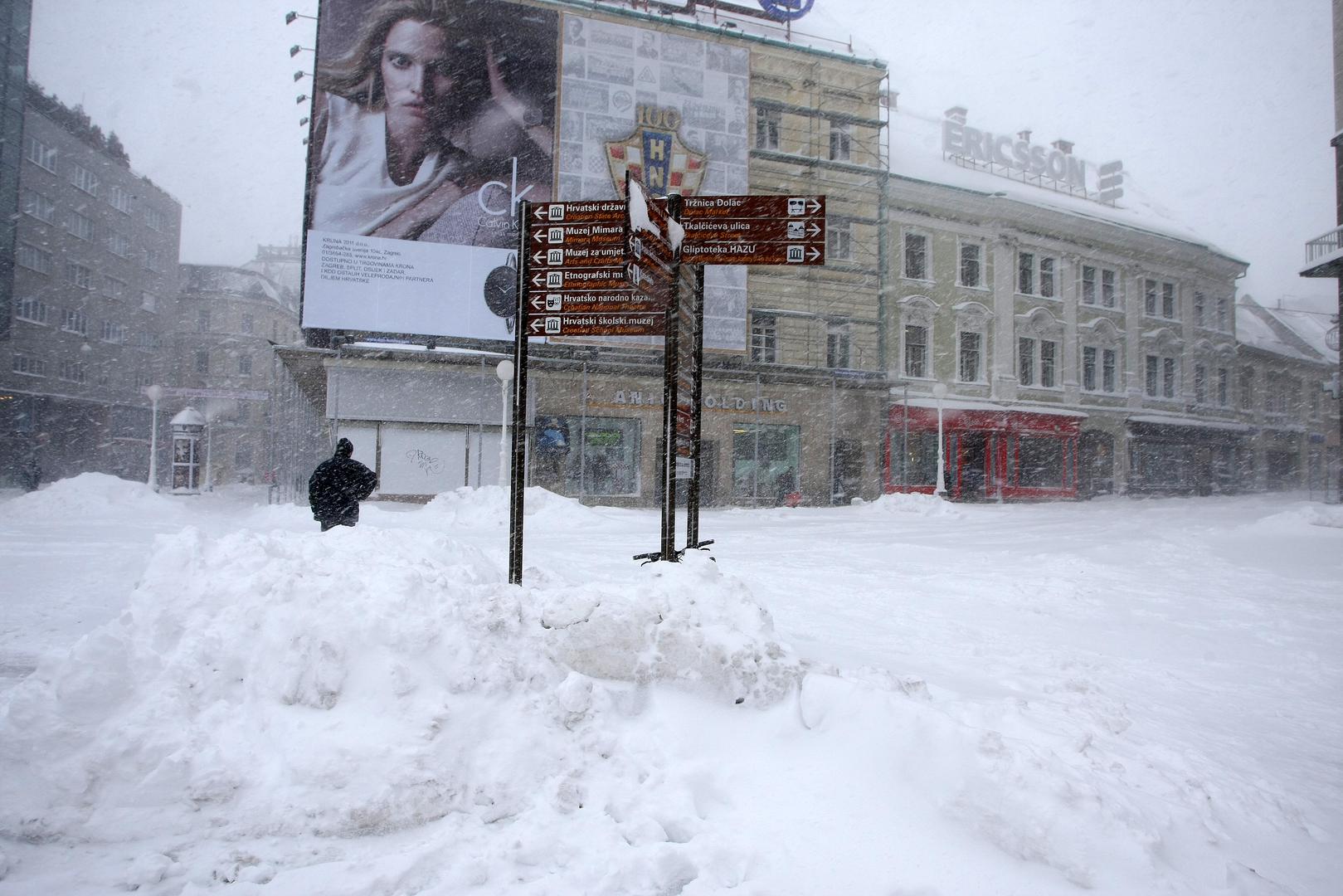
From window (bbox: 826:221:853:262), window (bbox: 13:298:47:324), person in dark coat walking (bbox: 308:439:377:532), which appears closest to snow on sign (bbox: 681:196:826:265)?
person in dark coat walking (bbox: 308:439:377:532)

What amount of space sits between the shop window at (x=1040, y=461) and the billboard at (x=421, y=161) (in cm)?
1977

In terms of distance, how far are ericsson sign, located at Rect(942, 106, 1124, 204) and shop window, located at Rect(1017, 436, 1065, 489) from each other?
1193 cm

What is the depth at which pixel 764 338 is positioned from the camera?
2447cm

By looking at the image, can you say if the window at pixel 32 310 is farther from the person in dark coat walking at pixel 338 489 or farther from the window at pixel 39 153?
the person in dark coat walking at pixel 338 489

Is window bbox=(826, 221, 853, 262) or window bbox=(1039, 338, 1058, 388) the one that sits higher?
window bbox=(826, 221, 853, 262)

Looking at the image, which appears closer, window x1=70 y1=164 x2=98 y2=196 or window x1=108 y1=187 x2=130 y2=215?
window x1=70 y1=164 x2=98 y2=196

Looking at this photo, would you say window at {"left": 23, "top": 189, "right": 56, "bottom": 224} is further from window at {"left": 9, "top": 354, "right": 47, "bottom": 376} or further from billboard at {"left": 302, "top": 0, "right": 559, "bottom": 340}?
billboard at {"left": 302, "top": 0, "right": 559, "bottom": 340}

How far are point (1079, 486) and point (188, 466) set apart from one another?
3356 cm

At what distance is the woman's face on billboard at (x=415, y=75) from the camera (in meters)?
20.0

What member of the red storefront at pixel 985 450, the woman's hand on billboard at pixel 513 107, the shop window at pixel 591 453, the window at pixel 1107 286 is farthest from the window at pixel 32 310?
the window at pixel 1107 286

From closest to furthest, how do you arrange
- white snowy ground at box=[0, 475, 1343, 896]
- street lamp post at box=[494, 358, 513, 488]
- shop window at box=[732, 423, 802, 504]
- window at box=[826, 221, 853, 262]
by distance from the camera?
1. white snowy ground at box=[0, 475, 1343, 896]
2. street lamp post at box=[494, 358, 513, 488]
3. shop window at box=[732, 423, 802, 504]
4. window at box=[826, 221, 853, 262]

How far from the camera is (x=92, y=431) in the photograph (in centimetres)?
3691

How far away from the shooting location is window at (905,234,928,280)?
1075 inches

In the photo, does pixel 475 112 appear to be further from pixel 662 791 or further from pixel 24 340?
pixel 24 340
